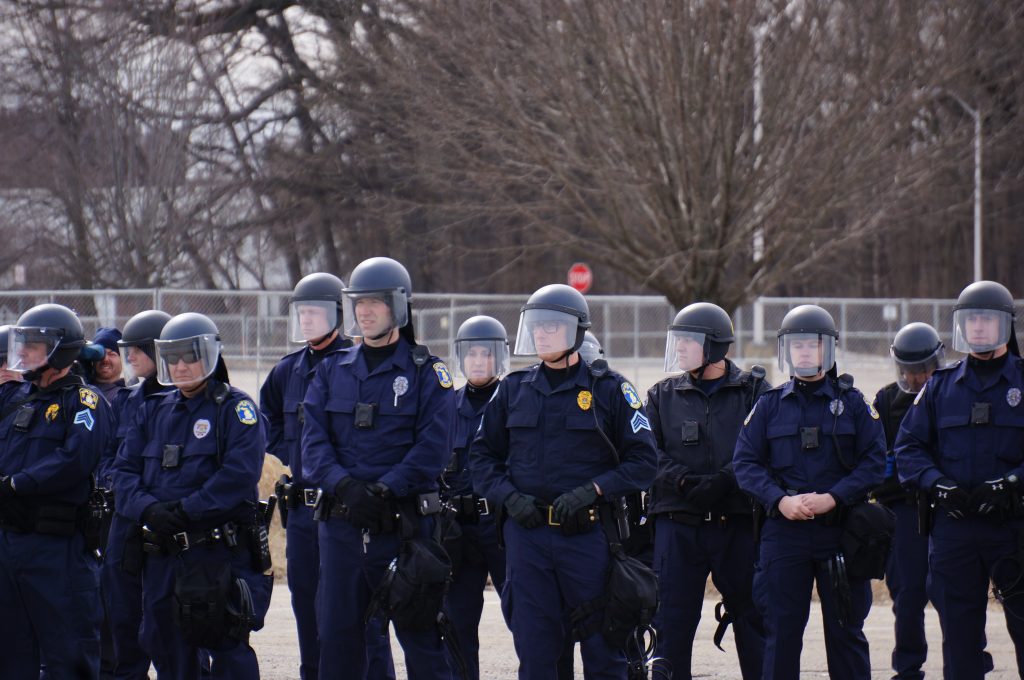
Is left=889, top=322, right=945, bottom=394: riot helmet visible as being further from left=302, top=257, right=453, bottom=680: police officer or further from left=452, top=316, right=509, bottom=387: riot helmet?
left=302, top=257, right=453, bottom=680: police officer

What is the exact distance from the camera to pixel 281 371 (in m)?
8.32

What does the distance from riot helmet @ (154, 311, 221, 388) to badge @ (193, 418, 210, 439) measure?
9.2 inches

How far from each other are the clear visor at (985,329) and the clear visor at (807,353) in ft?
2.32

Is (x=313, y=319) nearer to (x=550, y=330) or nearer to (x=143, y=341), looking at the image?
(x=143, y=341)

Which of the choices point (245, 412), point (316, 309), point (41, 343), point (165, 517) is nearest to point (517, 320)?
point (316, 309)

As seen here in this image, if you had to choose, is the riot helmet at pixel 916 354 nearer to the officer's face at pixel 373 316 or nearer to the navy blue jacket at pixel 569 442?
the navy blue jacket at pixel 569 442

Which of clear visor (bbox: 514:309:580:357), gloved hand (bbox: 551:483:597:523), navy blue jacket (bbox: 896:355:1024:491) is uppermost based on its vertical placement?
clear visor (bbox: 514:309:580:357)

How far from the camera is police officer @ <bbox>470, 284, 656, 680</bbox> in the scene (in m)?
6.23

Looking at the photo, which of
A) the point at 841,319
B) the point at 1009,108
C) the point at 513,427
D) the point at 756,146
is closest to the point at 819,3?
the point at 756,146

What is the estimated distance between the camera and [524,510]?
6.21 m

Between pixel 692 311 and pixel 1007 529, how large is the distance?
7.31 feet

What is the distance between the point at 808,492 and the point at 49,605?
13.4 feet

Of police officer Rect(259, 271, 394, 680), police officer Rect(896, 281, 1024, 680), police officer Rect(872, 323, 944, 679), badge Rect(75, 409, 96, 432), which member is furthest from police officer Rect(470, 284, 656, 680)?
police officer Rect(872, 323, 944, 679)

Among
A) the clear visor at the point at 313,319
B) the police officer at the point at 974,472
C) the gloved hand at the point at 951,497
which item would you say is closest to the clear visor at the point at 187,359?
the clear visor at the point at 313,319
